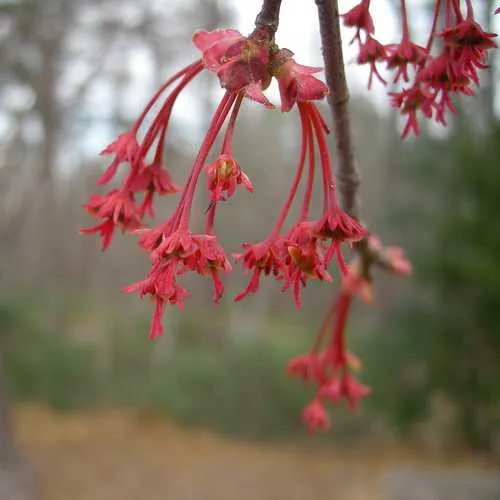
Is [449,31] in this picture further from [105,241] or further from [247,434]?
[247,434]

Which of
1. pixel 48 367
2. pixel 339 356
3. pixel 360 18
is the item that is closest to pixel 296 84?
pixel 360 18

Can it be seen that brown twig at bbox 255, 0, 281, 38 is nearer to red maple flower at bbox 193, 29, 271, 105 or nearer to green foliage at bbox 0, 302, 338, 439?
red maple flower at bbox 193, 29, 271, 105

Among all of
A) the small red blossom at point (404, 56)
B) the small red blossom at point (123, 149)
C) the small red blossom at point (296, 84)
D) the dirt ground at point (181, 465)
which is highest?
the small red blossom at point (404, 56)

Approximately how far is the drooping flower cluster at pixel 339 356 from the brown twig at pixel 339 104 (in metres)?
0.14

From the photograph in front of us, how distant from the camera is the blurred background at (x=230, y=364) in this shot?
22.0 ft

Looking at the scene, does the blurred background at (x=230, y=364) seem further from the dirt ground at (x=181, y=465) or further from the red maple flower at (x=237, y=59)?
the red maple flower at (x=237, y=59)

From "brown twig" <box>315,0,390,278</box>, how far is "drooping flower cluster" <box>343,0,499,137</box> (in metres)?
0.08

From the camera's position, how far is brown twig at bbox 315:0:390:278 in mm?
677

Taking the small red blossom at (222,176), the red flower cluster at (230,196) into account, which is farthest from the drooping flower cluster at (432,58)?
the small red blossom at (222,176)

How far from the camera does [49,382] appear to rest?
9219 mm

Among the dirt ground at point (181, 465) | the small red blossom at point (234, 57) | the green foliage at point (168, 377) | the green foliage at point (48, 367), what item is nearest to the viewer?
the small red blossom at point (234, 57)

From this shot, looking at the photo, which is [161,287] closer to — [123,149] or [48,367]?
[123,149]

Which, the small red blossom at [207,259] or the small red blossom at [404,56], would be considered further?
the small red blossom at [404,56]

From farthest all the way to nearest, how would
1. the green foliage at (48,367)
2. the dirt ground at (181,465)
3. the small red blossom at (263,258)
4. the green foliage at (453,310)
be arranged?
the green foliage at (48,367) < the dirt ground at (181,465) < the green foliage at (453,310) < the small red blossom at (263,258)
